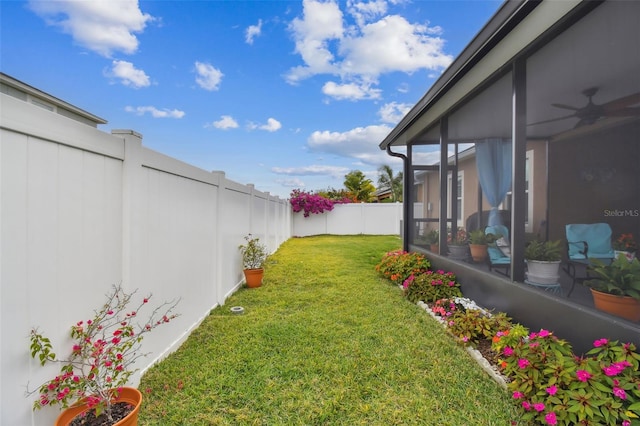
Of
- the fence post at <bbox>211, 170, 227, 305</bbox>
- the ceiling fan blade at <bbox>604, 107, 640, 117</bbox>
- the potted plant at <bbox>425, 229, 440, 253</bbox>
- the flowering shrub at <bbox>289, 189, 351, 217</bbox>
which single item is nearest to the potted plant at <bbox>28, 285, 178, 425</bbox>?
the fence post at <bbox>211, 170, 227, 305</bbox>

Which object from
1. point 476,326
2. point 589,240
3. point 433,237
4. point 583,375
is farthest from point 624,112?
point 433,237

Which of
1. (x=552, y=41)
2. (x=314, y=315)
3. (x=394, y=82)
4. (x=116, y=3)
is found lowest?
(x=314, y=315)

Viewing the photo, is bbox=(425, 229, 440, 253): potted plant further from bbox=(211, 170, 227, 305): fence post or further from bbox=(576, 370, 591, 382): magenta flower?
bbox=(211, 170, 227, 305): fence post

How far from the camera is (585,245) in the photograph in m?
2.96

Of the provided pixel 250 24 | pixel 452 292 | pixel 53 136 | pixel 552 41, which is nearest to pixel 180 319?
pixel 53 136

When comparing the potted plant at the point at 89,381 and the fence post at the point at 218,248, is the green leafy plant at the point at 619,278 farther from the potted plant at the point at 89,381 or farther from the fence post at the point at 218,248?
the fence post at the point at 218,248

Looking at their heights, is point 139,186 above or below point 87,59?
below

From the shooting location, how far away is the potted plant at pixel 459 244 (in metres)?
4.53

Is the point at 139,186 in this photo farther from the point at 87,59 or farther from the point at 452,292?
the point at 87,59

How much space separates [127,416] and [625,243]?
12.0 feet

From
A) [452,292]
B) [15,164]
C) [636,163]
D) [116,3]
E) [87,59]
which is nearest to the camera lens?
[15,164]

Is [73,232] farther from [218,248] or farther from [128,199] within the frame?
[218,248]

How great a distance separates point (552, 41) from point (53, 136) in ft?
12.9

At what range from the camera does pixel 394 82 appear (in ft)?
30.9
